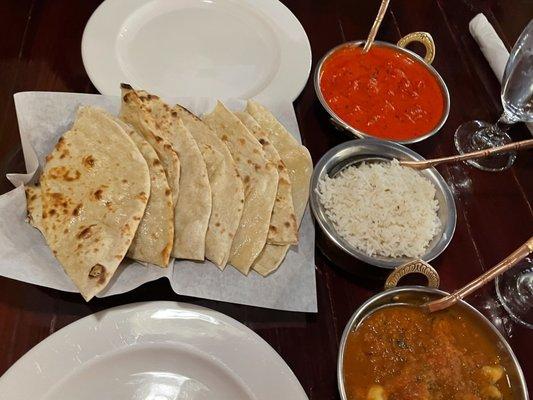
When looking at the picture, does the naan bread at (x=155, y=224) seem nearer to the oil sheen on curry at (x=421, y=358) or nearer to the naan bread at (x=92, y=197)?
the naan bread at (x=92, y=197)

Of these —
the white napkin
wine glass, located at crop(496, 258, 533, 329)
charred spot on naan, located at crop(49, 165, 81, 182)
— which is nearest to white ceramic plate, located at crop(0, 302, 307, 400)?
charred spot on naan, located at crop(49, 165, 81, 182)

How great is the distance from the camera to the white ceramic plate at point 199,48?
2.23 meters

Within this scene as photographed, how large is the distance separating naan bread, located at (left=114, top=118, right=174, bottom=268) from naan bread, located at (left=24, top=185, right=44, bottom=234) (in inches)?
11.0

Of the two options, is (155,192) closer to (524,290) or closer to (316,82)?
(316,82)

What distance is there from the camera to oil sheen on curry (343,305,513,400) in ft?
5.17

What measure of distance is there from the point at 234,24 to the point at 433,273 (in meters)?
1.49

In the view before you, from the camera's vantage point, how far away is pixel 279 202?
73.7 inches

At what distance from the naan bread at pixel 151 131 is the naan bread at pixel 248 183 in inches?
9.0

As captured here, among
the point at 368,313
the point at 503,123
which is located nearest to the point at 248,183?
the point at 368,313

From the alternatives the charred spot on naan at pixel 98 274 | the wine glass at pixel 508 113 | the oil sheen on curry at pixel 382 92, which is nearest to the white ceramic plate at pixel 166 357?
the charred spot on naan at pixel 98 274

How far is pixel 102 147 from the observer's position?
5.86 feet

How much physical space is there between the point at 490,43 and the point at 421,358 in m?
1.78

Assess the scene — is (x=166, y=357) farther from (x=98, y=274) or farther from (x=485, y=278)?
(x=485, y=278)

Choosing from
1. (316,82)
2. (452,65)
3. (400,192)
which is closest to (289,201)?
(400,192)
